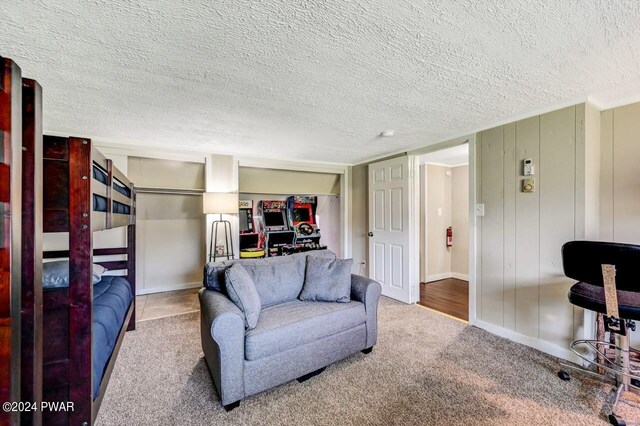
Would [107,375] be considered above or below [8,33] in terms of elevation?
below

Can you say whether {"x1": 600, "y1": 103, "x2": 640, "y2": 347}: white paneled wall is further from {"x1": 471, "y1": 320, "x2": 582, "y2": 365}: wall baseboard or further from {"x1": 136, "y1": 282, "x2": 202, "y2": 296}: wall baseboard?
{"x1": 136, "y1": 282, "x2": 202, "y2": 296}: wall baseboard

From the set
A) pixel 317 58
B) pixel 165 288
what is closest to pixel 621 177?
pixel 317 58

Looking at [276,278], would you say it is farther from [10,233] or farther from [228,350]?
[10,233]

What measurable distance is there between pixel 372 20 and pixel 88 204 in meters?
1.49

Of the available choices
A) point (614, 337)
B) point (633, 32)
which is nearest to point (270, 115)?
point (633, 32)

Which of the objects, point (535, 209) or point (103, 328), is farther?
point (535, 209)

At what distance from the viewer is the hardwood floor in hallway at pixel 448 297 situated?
338 centimetres

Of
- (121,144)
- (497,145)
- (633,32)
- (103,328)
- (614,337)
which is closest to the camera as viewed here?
(633,32)

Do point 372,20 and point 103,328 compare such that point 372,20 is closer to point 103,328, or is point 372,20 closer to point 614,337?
point 103,328

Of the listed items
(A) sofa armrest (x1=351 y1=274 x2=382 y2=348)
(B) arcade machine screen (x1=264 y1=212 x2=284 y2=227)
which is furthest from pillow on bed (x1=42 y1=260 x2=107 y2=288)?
(B) arcade machine screen (x1=264 y1=212 x2=284 y2=227)

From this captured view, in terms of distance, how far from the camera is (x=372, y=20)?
126 centimetres

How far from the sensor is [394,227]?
3818 millimetres

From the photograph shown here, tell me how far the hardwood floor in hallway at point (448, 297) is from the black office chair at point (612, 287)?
1.38 metres

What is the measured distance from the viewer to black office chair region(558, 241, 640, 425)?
155 cm
